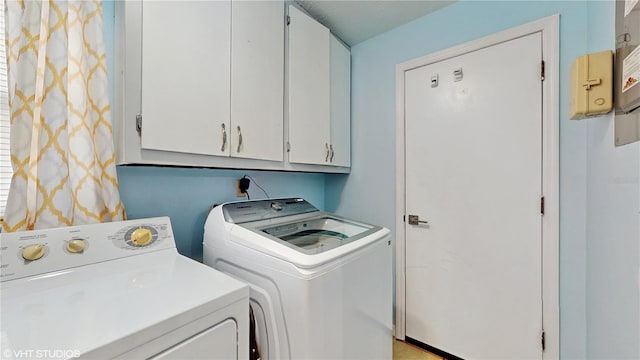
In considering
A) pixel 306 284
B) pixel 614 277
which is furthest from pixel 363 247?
pixel 614 277

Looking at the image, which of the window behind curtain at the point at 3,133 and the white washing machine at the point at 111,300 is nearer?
the white washing machine at the point at 111,300

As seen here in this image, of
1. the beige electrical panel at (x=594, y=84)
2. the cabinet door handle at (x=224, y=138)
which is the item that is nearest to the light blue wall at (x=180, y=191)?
the cabinet door handle at (x=224, y=138)

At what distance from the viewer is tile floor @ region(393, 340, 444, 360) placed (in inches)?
71.7

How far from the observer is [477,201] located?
171 centimetres

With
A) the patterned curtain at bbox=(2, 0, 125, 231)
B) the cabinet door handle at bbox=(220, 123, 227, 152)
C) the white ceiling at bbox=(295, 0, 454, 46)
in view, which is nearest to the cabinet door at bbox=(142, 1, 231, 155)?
the cabinet door handle at bbox=(220, 123, 227, 152)

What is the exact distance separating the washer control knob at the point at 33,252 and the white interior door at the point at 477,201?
2013 millimetres

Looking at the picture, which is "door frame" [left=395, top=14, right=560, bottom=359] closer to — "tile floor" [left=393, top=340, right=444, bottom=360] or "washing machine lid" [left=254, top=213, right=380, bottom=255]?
"tile floor" [left=393, top=340, right=444, bottom=360]

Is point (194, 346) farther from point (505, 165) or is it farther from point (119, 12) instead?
point (505, 165)

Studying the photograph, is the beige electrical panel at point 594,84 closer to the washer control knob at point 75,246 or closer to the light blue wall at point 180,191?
the light blue wall at point 180,191

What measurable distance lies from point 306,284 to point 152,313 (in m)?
0.49

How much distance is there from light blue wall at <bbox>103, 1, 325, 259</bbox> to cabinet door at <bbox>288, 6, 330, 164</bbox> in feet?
1.35

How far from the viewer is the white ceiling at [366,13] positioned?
1816 mm

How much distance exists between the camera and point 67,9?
1063 millimetres

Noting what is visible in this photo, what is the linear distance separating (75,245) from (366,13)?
2.17 meters
